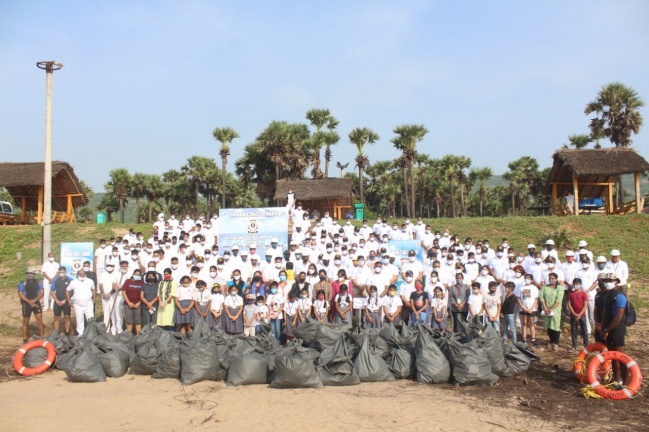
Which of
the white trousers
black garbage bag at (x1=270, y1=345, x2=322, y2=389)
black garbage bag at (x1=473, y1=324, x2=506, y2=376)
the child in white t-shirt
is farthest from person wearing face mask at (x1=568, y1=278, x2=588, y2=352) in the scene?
the white trousers

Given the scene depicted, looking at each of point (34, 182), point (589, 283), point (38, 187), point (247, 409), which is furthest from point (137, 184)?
point (247, 409)

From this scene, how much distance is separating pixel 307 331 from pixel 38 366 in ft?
14.5

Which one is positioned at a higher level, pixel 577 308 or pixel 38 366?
pixel 577 308

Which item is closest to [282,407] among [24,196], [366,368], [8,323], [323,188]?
[366,368]

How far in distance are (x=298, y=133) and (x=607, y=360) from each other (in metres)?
29.1

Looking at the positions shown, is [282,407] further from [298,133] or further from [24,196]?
[298,133]

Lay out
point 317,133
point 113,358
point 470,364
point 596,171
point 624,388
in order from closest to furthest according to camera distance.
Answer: point 624,388
point 470,364
point 113,358
point 596,171
point 317,133

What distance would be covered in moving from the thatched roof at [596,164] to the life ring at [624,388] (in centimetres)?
1800

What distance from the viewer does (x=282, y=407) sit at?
21.5 ft

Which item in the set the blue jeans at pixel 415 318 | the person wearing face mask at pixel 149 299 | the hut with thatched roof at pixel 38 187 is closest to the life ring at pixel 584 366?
the blue jeans at pixel 415 318

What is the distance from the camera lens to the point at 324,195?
27781 millimetres

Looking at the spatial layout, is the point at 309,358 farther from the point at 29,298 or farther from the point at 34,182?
the point at 34,182

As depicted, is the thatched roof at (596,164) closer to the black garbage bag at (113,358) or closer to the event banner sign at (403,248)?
the event banner sign at (403,248)

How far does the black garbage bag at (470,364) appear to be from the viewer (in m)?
7.31
